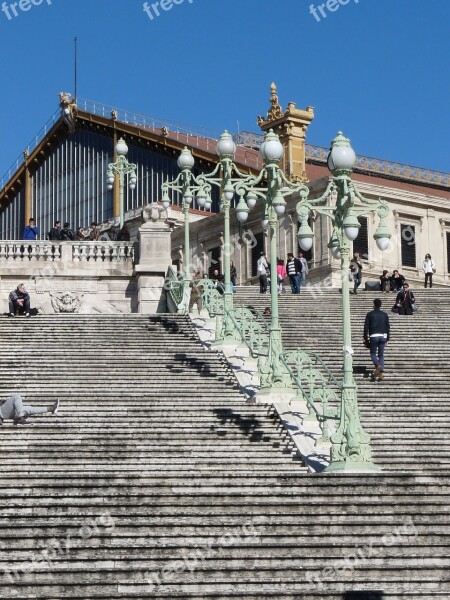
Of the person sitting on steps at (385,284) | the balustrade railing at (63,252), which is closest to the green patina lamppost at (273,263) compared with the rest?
the person sitting on steps at (385,284)

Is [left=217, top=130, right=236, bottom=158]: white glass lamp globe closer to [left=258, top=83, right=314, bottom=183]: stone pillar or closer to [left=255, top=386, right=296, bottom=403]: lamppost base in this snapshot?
[left=255, top=386, right=296, bottom=403]: lamppost base

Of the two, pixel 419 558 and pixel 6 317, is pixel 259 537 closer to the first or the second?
pixel 419 558

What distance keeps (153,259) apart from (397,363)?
1206 centimetres

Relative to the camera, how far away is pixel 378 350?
24516 mm

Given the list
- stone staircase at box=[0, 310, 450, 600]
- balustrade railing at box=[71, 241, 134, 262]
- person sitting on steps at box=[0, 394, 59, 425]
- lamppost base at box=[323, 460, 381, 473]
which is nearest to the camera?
stone staircase at box=[0, 310, 450, 600]

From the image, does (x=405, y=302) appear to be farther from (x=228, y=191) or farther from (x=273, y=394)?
(x=273, y=394)

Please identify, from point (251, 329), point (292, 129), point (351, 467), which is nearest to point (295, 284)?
point (251, 329)

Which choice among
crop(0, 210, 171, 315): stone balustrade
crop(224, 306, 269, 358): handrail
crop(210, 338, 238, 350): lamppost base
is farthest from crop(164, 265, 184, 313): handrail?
crop(210, 338, 238, 350): lamppost base

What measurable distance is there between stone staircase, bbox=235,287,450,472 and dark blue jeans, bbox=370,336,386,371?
0.34 m

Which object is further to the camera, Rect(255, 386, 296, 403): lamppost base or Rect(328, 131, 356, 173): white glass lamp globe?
Rect(255, 386, 296, 403): lamppost base

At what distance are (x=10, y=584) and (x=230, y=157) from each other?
47.4 ft

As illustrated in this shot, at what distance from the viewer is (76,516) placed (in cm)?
1686

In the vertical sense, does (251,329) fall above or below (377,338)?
above

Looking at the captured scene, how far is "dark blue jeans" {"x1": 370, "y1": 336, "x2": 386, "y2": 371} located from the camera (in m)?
24.3
